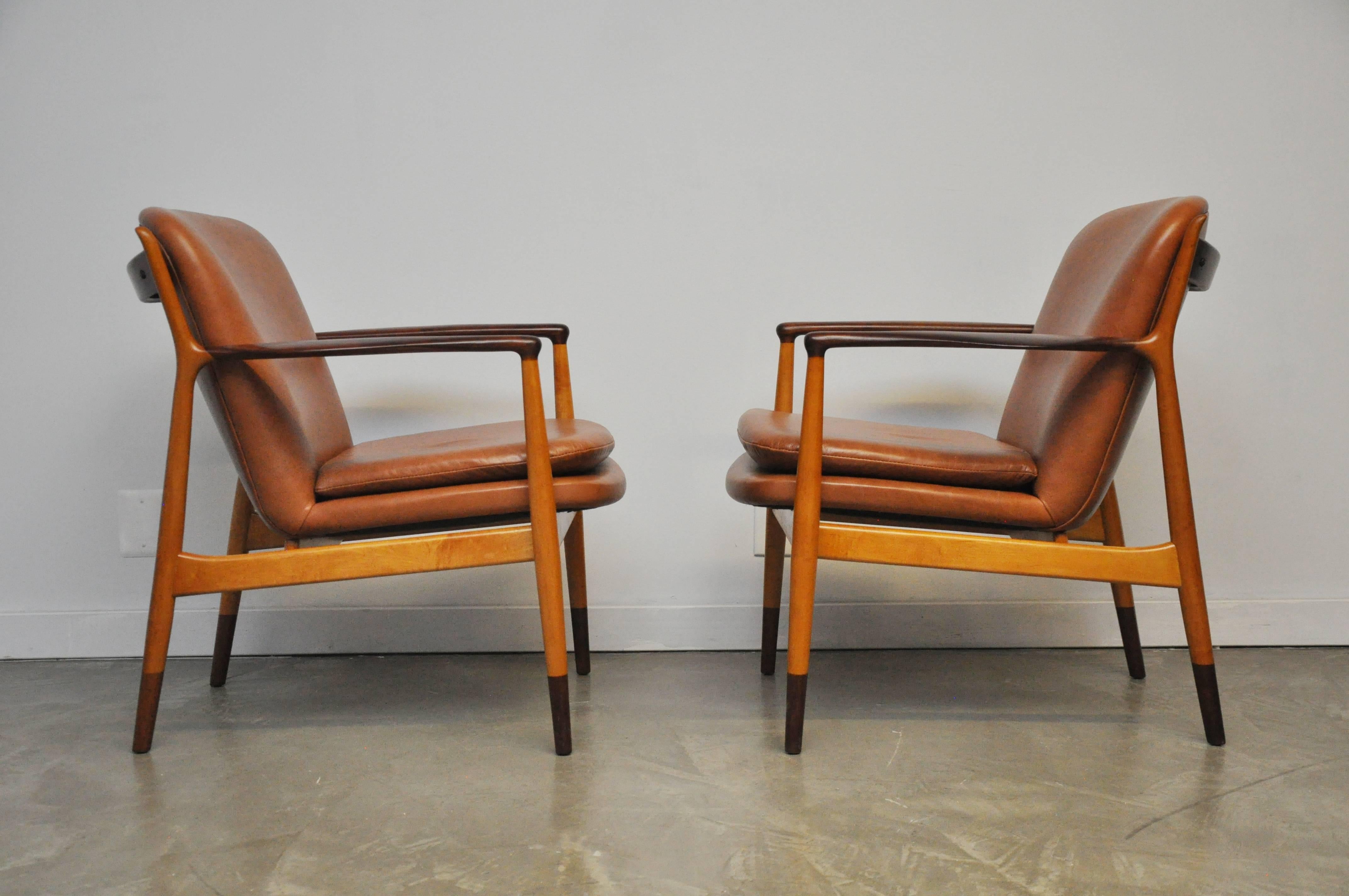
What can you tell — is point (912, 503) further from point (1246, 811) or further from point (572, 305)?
point (572, 305)

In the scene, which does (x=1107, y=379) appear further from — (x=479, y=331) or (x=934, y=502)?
(x=479, y=331)

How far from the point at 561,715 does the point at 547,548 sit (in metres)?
0.28

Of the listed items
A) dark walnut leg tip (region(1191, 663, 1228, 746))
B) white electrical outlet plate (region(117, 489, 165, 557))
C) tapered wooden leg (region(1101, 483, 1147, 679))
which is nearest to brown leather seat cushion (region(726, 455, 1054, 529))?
dark walnut leg tip (region(1191, 663, 1228, 746))

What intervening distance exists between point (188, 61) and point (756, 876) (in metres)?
2.22

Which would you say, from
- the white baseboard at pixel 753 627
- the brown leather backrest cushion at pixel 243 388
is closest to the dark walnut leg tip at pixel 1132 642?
the white baseboard at pixel 753 627

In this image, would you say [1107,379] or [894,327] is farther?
[894,327]

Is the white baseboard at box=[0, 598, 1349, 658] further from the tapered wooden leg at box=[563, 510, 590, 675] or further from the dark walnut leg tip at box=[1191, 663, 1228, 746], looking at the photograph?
the dark walnut leg tip at box=[1191, 663, 1228, 746]

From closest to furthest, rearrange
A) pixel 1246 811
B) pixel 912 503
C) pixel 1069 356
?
1. pixel 1246 811
2. pixel 912 503
3. pixel 1069 356

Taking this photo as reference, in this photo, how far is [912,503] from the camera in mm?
1573

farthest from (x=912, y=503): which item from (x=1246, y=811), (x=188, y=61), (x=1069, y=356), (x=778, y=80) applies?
(x=188, y=61)

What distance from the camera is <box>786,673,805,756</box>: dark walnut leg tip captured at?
5.11ft

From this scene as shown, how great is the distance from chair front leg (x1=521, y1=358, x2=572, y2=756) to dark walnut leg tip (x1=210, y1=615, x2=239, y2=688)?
2.76 ft

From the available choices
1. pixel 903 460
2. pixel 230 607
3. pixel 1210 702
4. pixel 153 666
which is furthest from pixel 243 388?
pixel 1210 702

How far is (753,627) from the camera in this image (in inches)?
88.3
